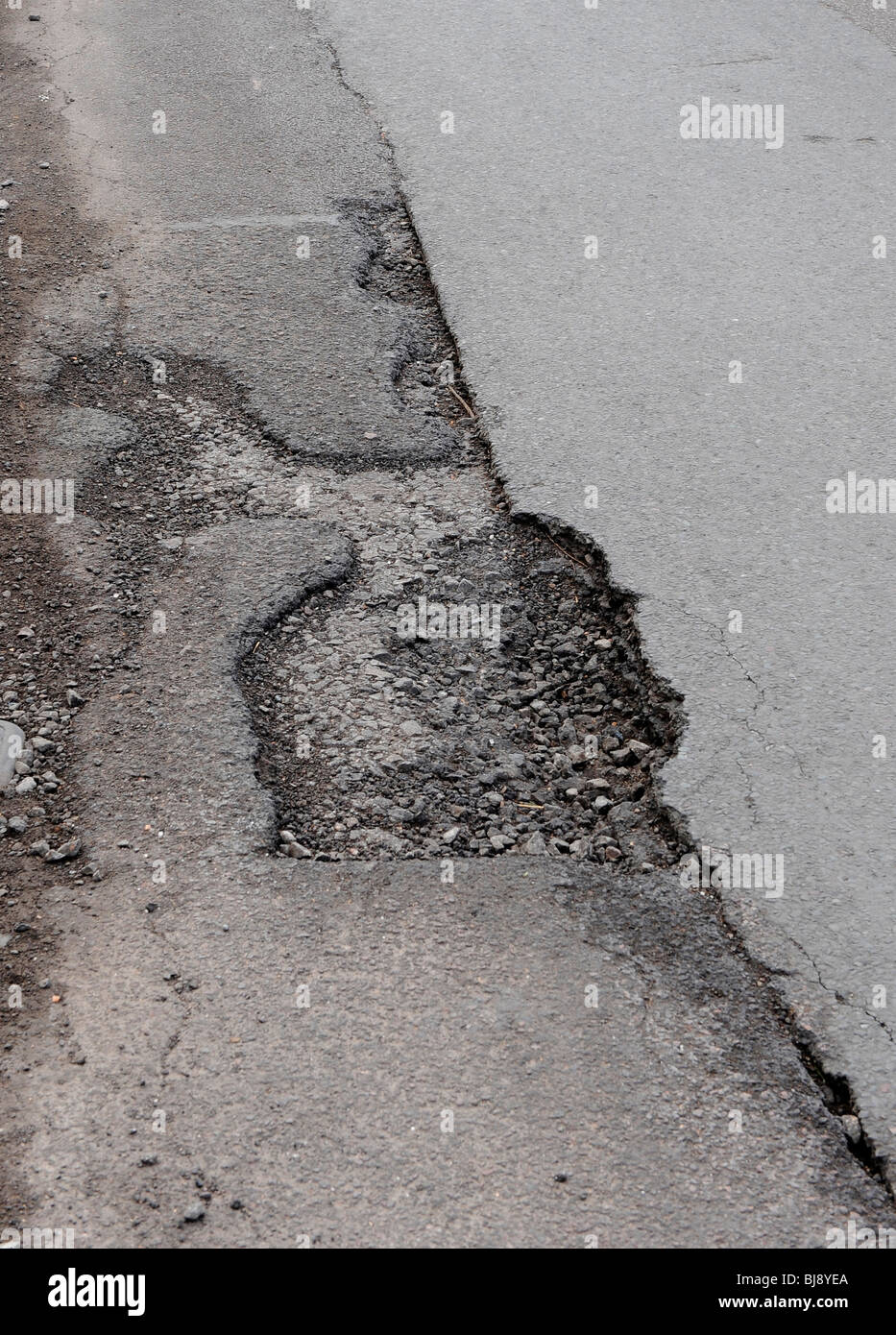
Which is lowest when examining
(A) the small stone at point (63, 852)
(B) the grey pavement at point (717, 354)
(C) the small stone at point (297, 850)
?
(C) the small stone at point (297, 850)

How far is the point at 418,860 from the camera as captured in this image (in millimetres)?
3250

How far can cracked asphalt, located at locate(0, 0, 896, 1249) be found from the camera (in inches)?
101

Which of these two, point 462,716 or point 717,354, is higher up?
point 717,354

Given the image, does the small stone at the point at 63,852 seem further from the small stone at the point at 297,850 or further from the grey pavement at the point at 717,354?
the grey pavement at the point at 717,354

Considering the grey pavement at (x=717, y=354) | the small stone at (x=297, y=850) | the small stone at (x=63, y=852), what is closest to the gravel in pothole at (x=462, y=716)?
the small stone at (x=297, y=850)

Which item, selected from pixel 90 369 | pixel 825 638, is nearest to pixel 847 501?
pixel 825 638

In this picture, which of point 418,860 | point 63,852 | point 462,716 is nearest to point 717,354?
point 462,716

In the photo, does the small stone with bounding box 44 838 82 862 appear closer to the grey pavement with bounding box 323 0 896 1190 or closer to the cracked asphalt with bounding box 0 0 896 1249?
the cracked asphalt with bounding box 0 0 896 1249

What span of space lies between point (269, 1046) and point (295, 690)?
1.28 m

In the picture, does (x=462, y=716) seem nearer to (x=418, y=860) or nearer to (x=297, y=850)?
(x=418, y=860)

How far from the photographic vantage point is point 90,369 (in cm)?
520

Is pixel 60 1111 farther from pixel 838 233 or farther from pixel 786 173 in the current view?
pixel 786 173

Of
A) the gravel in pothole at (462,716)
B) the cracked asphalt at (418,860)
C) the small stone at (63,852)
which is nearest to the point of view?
the cracked asphalt at (418,860)

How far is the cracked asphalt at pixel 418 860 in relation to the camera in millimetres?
2561
